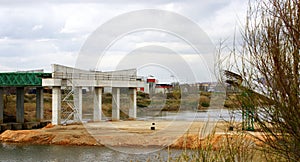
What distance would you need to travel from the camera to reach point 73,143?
122 feet

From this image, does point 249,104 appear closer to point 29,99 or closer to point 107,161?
point 107,161

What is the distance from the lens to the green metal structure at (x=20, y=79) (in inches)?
1993

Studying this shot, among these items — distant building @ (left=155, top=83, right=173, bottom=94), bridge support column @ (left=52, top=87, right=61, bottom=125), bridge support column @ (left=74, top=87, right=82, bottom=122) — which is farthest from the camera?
distant building @ (left=155, top=83, right=173, bottom=94)

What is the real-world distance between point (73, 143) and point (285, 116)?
31.6m

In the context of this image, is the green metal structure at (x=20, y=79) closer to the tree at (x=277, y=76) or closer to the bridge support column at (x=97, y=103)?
the bridge support column at (x=97, y=103)

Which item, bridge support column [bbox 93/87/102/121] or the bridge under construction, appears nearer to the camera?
the bridge under construction

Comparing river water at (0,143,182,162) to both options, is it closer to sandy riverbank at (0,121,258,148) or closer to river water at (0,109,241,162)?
river water at (0,109,241,162)

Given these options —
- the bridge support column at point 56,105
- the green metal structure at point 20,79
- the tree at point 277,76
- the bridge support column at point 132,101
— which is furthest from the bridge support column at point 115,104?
the tree at point 277,76

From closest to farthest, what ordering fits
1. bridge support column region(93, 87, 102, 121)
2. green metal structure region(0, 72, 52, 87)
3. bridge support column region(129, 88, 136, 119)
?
green metal structure region(0, 72, 52, 87) < bridge support column region(93, 87, 102, 121) < bridge support column region(129, 88, 136, 119)

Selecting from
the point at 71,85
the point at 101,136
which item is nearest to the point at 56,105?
the point at 71,85

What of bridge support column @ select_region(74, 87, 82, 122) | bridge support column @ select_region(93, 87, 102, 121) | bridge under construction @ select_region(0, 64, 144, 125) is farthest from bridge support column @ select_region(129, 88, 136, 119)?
bridge support column @ select_region(74, 87, 82, 122)

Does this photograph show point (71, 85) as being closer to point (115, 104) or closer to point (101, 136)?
point (101, 136)

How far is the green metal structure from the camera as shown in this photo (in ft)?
166

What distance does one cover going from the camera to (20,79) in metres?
51.6
